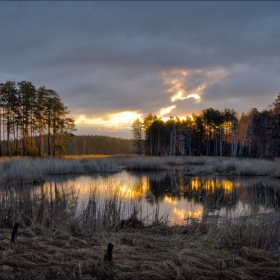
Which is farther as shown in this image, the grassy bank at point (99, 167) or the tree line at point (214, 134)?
the tree line at point (214, 134)

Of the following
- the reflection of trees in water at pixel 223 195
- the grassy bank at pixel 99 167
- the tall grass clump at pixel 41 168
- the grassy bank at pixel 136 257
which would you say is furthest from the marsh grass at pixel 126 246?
the grassy bank at pixel 99 167

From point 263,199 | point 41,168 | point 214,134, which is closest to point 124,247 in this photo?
point 263,199

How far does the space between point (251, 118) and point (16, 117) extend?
3806cm

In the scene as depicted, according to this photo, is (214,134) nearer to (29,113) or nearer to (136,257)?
(29,113)

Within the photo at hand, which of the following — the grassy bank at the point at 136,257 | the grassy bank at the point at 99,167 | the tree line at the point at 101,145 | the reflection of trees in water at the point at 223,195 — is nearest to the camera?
the grassy bank at the point at 136,257

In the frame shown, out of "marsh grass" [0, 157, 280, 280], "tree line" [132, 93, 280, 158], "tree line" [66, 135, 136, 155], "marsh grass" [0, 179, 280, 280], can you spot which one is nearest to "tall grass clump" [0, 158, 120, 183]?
"marsh grass" [0, 157, 280, 280]

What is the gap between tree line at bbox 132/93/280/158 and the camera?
166 ft

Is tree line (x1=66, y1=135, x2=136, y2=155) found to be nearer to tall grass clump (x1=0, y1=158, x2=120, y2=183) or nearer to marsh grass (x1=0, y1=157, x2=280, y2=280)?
tall grass clump (x1=0, y1=158, x2=120, y2=183)

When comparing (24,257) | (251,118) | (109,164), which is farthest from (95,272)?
(251,118)

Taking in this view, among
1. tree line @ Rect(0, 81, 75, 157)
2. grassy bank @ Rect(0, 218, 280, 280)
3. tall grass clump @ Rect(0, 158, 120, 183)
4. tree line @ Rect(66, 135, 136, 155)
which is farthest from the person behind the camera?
tree line @ Rect(66, 135, 136, 155)

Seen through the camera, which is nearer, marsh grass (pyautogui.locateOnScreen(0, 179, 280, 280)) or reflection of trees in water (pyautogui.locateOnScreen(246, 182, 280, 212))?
marsh grass (pyautogui.locateOnScreen(0, 179, 280, 280))

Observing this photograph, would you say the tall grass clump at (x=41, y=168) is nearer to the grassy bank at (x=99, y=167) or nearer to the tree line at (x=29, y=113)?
the grassy bank at (x=99, y=167)

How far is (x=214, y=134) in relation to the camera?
61.7 metres

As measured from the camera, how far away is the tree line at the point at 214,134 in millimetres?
50594
